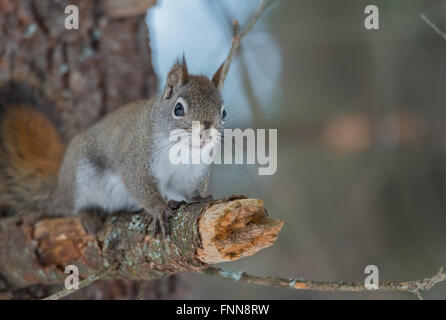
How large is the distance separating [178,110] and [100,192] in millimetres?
505

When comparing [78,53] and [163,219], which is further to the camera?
[78,53]

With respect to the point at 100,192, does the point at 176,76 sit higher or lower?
higher

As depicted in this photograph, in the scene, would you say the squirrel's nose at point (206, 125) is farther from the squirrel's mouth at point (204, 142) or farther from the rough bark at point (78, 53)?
the rough bark at point (78, 53)

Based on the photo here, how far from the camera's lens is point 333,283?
1119mm

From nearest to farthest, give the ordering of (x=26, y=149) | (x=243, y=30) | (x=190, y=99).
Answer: (x=243, y=30)
(x=190, y=99)
(x=26, y=149)

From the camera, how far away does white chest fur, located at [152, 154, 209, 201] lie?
1.54 metres

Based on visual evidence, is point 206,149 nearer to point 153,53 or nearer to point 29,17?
point 153,53

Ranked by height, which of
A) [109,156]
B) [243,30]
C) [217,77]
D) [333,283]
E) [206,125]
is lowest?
[333,283]

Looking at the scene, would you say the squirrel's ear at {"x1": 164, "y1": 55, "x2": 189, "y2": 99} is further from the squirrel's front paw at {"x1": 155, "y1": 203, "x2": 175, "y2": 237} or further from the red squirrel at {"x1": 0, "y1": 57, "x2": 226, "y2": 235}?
the squirrel's front paw at {"x1": 155, "y1": 203, "x2": 175, "y2": 237}

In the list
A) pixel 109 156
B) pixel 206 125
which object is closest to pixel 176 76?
pixel 206 125

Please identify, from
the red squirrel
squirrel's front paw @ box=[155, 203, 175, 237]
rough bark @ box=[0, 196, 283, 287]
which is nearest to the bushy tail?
the red squirrel

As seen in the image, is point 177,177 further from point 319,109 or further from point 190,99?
point 319,109

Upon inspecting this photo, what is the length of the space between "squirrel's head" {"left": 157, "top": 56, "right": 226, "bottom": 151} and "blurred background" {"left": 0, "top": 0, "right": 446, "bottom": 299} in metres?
0.10
